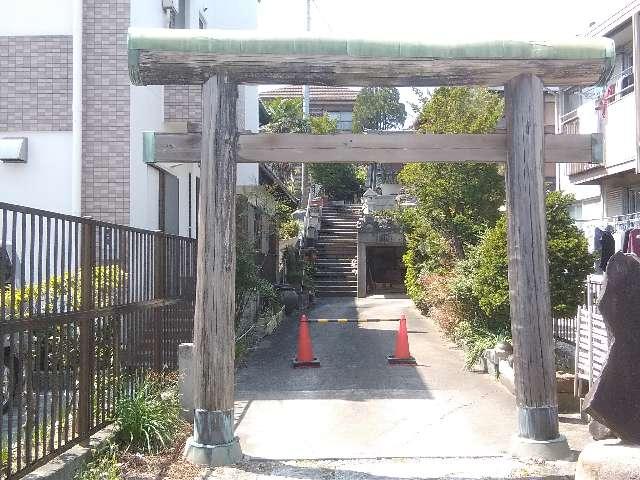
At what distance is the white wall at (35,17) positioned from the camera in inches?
421

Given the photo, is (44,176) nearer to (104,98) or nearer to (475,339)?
(104,98)

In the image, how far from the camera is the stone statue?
522 cm

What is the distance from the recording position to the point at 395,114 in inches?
1484

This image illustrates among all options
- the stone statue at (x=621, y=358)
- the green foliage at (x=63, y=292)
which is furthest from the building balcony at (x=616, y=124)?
the green foliage at (x=63, y=292)

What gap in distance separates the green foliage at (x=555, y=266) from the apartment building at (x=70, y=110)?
18.1 ft

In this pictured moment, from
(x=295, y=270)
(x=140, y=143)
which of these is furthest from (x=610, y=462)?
(x=295, y=270)

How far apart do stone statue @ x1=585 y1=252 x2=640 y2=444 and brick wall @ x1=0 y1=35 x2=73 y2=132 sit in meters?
8.33

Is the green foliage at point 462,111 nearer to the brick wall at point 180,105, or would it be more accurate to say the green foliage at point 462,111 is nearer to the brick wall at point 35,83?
the brick wall at point 180,105

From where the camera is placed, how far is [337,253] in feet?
89.9

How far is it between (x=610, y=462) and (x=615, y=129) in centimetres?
1194

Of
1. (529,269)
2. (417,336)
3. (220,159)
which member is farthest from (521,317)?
(417,336)

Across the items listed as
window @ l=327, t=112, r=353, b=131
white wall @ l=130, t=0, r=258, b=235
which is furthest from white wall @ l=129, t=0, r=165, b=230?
window @ l=327, t=112, r=353, b=131

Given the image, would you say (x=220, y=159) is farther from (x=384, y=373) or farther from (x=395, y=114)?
(x=395, y=114)

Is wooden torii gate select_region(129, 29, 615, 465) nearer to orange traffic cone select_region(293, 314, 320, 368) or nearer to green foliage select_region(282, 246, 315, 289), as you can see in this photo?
orange traffic cone select_region(293, 314, 320, 368)
